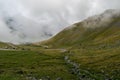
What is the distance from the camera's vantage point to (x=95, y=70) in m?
122

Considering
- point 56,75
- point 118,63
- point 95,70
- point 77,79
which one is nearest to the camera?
point 77,79

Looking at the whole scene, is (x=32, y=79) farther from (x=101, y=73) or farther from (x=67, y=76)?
(x=101, y=73)

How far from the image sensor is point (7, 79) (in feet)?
302

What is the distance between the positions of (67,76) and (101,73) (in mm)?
15504

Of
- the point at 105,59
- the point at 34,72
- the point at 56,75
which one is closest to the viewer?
the point at 56,75

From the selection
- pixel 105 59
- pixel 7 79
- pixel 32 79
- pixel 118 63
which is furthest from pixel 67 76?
pixel 105 59

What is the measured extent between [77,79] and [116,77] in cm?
1353

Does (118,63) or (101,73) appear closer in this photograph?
(101,73)

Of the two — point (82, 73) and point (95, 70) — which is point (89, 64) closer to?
point (95, 70)

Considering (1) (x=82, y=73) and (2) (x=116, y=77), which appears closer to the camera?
(2) (x=116, y=77)

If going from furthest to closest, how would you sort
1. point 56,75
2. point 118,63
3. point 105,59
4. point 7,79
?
point 105,59 < point 118,63 < point 56,75 < point 7,79

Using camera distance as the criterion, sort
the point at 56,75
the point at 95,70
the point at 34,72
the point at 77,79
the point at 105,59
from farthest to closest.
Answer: the point at 105,59, the point at 95,70, the point at 34,72, the point at 56,75, the point at 77,79

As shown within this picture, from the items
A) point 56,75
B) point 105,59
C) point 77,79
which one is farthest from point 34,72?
point 105,59

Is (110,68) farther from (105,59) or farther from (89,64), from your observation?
(105,59)
